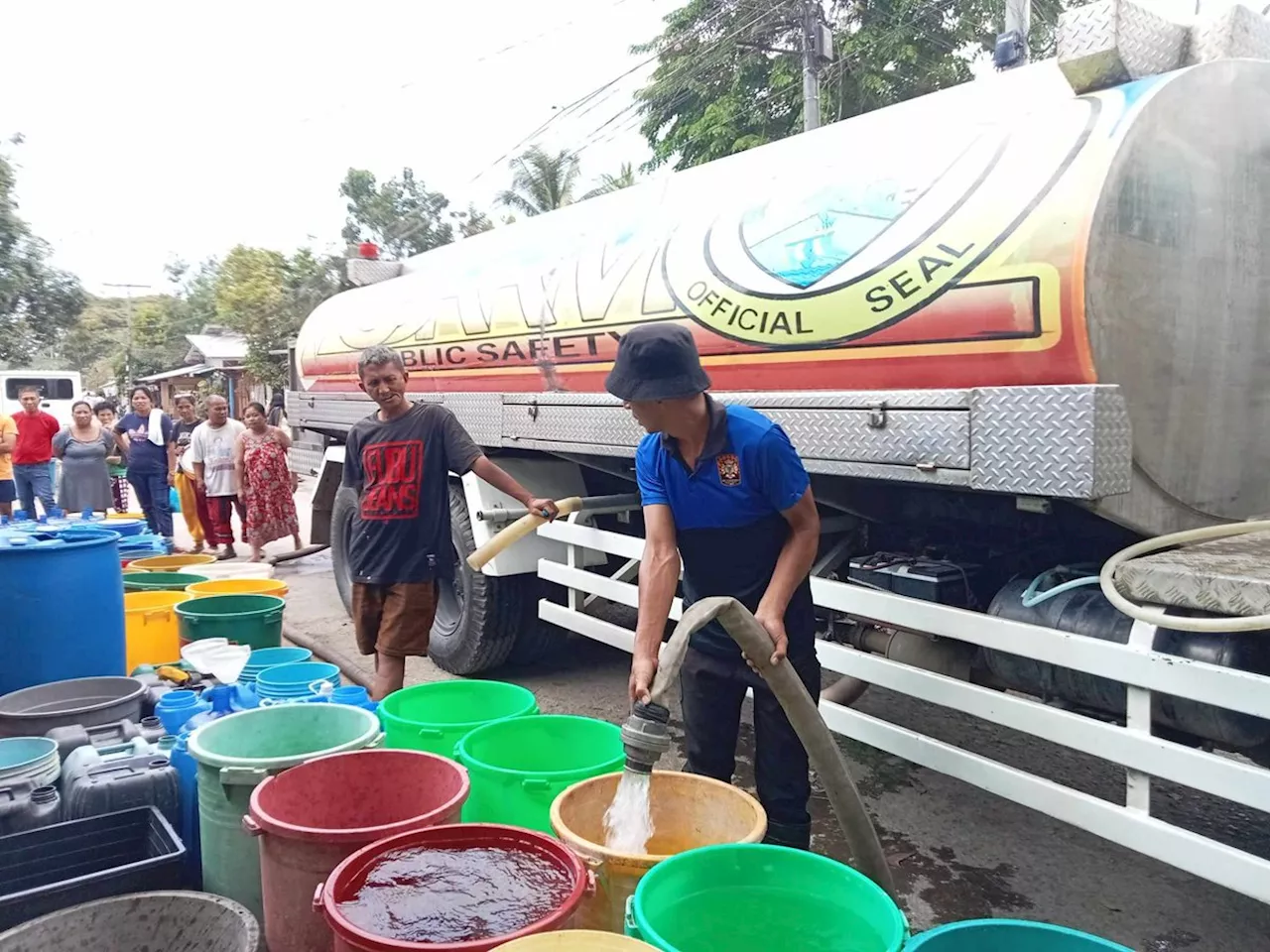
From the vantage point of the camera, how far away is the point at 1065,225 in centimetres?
252

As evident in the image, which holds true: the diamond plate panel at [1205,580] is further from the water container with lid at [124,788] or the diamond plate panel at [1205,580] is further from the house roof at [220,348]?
the house roof at [220,348]

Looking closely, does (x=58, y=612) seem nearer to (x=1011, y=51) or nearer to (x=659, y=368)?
(x=659, y=368)

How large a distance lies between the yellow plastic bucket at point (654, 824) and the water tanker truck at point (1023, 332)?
3.34 ft

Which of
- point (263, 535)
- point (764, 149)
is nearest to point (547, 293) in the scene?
point (764, 149)

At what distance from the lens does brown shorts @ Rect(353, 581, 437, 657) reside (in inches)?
155

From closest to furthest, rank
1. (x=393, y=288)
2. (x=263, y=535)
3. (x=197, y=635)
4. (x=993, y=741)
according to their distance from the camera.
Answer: (x=993, y=741)
(x=197, y=635)
(x=393, y=288)
(x=263, y=535)

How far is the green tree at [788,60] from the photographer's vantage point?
15742 millimetres

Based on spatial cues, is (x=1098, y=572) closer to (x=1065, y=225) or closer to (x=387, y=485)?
(x=1065, y=225)

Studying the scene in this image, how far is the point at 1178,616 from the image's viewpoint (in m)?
2.34

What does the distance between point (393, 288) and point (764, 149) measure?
3.31 m

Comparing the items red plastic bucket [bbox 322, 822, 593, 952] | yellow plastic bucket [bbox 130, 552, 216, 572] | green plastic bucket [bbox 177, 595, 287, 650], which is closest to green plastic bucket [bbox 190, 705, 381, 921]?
red plastic bucket [bbox 322, 822, 593, 952]

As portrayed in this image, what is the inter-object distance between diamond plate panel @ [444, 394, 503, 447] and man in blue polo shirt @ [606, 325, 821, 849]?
7.97 ft

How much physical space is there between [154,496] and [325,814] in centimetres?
828

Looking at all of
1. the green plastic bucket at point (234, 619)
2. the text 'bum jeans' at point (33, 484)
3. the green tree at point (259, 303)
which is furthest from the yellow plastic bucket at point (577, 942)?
the green tree at point (259, 303)
